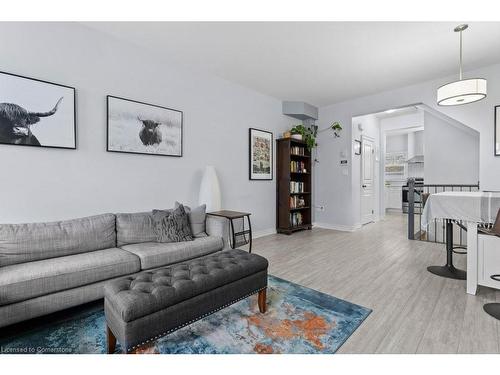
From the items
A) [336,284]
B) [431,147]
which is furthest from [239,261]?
[431,147]

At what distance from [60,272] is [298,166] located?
428 cm

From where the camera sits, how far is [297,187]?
5129mm

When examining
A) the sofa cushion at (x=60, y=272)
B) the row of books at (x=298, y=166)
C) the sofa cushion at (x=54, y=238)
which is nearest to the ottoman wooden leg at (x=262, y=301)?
the sofa cushion at (x=60, y=272)

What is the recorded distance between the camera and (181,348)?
153cm

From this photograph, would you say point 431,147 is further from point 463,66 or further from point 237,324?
point 237,324

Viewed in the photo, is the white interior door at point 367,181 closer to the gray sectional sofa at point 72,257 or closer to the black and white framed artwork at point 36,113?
the gray sectional sofa at point 72,257

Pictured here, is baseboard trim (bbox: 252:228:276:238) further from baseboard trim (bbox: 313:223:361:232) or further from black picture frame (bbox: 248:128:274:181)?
baseboard trim (bbox: 313:223:361:232)

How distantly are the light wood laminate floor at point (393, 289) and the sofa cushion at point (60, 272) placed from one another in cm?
163

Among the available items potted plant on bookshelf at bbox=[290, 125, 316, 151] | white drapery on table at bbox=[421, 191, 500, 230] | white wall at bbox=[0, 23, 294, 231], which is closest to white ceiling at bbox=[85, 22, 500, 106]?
white wall at bbox=[0, 23, 294, 231]

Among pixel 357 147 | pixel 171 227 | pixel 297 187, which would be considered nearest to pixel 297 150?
pixel 297 187

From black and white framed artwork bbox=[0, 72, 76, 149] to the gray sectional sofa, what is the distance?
0.81 metres

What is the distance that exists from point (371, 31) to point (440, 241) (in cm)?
368

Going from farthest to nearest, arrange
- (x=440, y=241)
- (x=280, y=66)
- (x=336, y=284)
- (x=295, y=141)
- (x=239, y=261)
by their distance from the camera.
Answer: (x=295, y=141), (x=440, y=241), (x=280, y=66), (x=336, y=284), (x=239, y=261)

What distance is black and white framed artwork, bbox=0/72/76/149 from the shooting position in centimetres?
218
